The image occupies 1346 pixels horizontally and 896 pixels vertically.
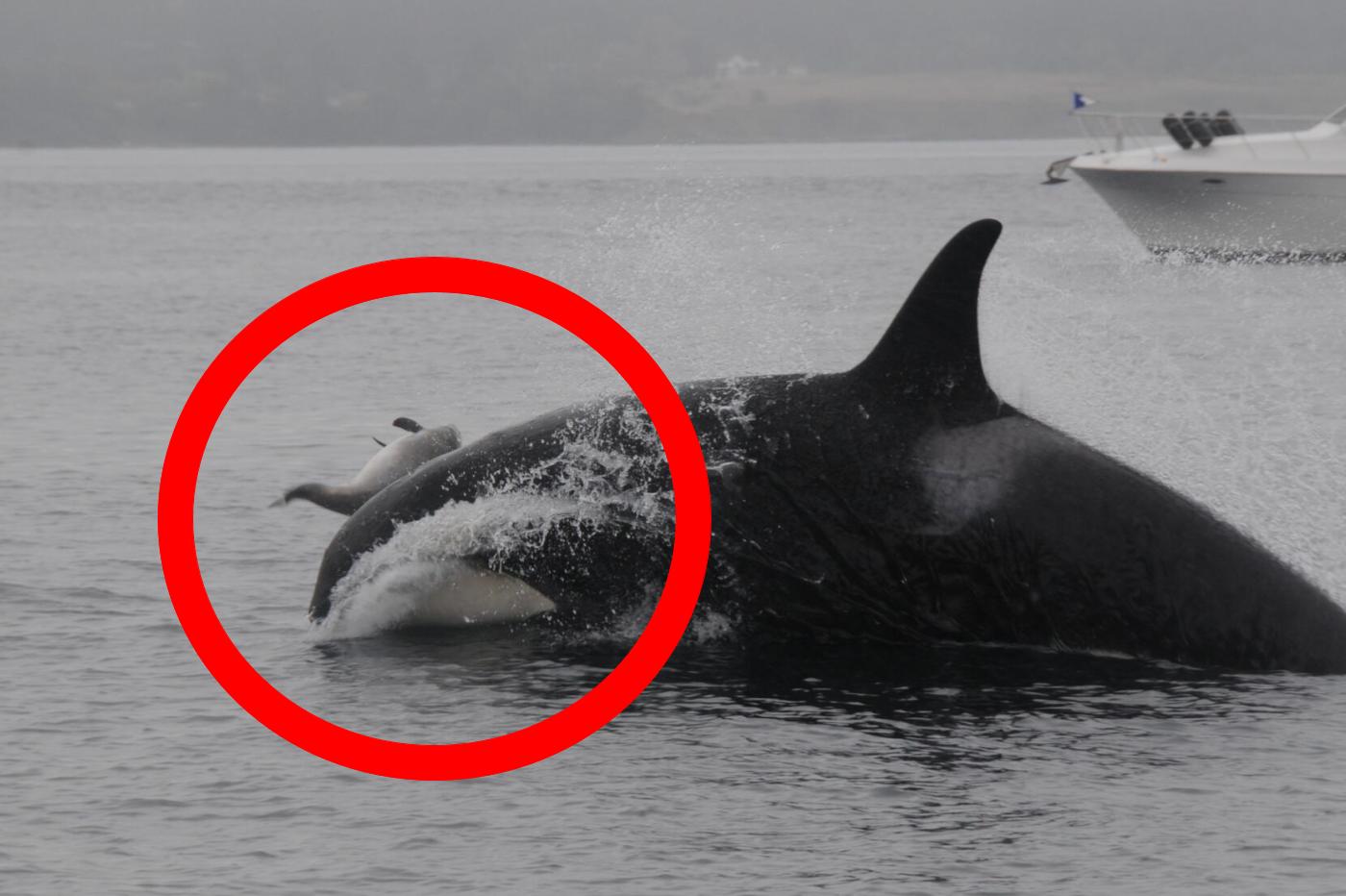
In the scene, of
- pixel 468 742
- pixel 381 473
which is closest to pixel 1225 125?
pixel 381 473

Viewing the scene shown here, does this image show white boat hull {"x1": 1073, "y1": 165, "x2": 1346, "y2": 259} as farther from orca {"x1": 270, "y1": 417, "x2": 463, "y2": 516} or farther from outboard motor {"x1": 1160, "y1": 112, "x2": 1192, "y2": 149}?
orca {"x1": 270, "y1": 417, "x2": 463, "y2": 516}

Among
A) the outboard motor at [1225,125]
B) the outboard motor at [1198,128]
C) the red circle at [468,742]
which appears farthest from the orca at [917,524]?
the outboard motor at [1198,128]

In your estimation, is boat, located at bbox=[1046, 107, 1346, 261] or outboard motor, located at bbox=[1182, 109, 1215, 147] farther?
outboard motor, located at bbox=[1182, 109, 1215, 147]

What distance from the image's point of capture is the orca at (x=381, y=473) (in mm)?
15245

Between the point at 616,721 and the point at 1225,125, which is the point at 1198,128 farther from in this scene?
the point at 616,721

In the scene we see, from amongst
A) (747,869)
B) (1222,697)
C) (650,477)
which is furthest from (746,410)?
(747,869)

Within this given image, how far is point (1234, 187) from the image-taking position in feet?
152

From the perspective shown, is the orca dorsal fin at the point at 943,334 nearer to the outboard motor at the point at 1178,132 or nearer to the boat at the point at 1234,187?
the boat at the point at 1234,187

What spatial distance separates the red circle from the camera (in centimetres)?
1147

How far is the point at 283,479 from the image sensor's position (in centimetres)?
2059

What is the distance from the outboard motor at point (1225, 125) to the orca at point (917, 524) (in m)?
35.4

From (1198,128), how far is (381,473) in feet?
116

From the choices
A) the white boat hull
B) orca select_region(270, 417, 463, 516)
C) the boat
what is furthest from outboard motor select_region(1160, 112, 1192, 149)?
orca select_region(270, 417, 463, 516)

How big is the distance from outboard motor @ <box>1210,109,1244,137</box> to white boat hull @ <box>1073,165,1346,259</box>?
139 cm
